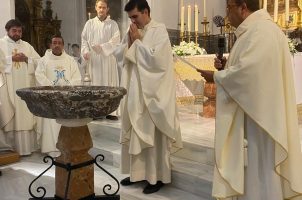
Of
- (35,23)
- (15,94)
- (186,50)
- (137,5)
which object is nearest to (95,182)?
(137,5)

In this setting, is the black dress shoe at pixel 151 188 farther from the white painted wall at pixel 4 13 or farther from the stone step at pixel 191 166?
the white painted wall at pixel 4 13

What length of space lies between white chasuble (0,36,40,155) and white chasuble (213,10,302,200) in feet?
13.2

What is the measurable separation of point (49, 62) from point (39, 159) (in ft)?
4.90

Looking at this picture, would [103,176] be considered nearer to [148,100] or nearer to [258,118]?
[148,100]

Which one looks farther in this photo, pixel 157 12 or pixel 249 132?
pixel 157 12

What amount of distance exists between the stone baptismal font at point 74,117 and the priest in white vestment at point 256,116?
1032 millimetres

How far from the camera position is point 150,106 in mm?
3652

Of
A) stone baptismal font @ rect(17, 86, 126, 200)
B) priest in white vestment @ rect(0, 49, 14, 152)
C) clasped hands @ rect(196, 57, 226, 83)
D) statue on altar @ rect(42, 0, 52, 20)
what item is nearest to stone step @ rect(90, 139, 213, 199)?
stone baptismal font @ rect(17, 86, 126, 200)

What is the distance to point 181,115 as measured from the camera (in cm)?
630

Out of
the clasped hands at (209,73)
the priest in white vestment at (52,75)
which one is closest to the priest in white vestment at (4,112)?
the priest in white vestment at (52,75)

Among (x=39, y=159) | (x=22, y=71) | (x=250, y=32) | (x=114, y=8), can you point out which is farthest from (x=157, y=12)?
(x=250, y=32)

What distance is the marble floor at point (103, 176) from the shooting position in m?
3.84

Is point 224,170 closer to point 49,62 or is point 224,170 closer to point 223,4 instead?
point 49,62

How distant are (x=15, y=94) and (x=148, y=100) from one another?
303cm
